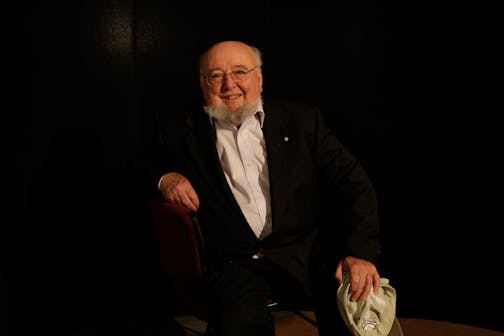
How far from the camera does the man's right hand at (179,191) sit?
1.95m

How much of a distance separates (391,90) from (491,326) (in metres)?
1.33

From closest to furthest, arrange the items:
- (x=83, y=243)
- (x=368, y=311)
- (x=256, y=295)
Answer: (x=368, y=311)
(x=256, y=295)
(x=83, y=243)

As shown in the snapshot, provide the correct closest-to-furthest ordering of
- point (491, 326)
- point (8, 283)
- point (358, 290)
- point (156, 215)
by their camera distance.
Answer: point (358, 290)
point (156, 215)
point (8, 283)
point (491, 326)

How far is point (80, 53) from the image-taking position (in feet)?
8.61

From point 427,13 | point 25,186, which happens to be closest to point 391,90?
point 427,13

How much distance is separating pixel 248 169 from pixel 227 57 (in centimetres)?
45

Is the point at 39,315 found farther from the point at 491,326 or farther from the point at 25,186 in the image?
the point at 491,326

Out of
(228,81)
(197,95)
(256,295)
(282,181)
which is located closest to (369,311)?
(256,295)

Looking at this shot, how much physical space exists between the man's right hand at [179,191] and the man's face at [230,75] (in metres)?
0.35

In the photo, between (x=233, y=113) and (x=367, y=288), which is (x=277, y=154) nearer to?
(x=233, y=113)

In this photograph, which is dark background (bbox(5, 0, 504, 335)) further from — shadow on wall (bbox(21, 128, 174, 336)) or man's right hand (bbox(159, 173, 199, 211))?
man's right hand (bbox(159, 173, 199, 211))

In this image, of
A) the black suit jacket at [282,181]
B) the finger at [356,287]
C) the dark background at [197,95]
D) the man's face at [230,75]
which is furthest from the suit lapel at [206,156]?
the dark background at [197,95]

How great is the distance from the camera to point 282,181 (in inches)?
80.8

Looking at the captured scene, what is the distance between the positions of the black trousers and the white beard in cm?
55
